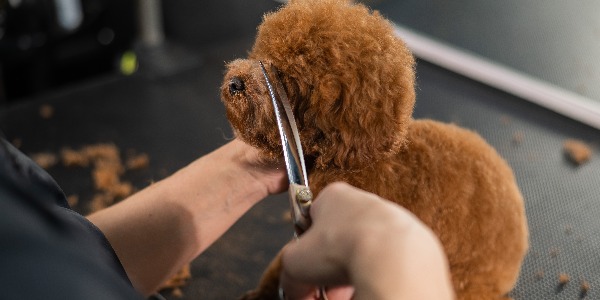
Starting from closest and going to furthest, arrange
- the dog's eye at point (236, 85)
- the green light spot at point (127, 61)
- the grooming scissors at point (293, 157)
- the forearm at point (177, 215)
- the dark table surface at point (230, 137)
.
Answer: the grooming scissors at point (293, 157)
the dog's eye at point (236, 85)
the forearm at point (177, 215)
the dark table surface at point (230, 137)
the green light spot at point (127, 61)

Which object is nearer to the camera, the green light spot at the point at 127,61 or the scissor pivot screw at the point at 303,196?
the scissor pivot screw at the point at 303,196

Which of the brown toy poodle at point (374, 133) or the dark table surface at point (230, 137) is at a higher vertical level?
the brown toy poodle at point (374, 133)

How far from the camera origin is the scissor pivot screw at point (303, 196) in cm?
40

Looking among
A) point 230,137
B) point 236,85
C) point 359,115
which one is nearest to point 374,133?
point 359,115

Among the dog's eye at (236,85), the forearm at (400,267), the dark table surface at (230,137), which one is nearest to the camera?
the forearm at (400,267)

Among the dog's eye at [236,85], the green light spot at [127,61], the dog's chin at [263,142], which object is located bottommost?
the green light spot at [127,61]

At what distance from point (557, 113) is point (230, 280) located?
684mm

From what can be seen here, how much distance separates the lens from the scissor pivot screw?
0.40 m

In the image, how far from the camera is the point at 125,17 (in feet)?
5.53

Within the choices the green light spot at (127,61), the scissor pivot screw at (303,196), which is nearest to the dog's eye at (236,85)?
the scissor pivot screw at (303,196)

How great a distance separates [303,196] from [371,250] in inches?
4.3

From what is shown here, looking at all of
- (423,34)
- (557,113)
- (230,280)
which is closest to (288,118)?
(230,280)

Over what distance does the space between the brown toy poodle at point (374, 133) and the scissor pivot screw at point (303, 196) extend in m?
0.10

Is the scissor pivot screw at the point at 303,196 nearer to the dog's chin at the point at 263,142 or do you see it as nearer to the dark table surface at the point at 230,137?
the dog's chin at the point at 263,142
